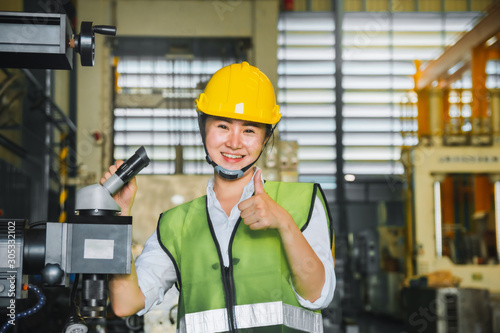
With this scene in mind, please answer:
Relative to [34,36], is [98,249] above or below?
below

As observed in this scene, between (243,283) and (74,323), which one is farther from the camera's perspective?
(243,283)

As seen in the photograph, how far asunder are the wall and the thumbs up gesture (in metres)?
3.98

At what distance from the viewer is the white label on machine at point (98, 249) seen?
46.4 inches

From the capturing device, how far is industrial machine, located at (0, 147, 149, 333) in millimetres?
1179

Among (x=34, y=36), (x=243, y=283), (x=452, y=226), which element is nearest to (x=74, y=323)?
(x=243, y=283)

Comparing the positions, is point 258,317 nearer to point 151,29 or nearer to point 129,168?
point 129,168

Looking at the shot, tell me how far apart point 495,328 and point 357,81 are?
25.4ft

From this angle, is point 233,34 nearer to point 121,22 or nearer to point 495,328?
point 121,22

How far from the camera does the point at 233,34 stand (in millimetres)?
5602

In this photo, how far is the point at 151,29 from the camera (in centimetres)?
555

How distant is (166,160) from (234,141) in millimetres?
4276

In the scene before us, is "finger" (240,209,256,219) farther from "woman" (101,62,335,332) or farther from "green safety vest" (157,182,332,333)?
"green safety vest" (157,182,332,333)

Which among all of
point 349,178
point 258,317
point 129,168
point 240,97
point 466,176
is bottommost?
point 258,317

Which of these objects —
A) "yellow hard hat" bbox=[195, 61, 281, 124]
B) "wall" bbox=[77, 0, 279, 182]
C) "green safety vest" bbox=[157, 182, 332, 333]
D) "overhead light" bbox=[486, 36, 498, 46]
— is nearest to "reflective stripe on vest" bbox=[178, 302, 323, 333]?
"green safety vest" bbox=[157, 182, 332, 333]
